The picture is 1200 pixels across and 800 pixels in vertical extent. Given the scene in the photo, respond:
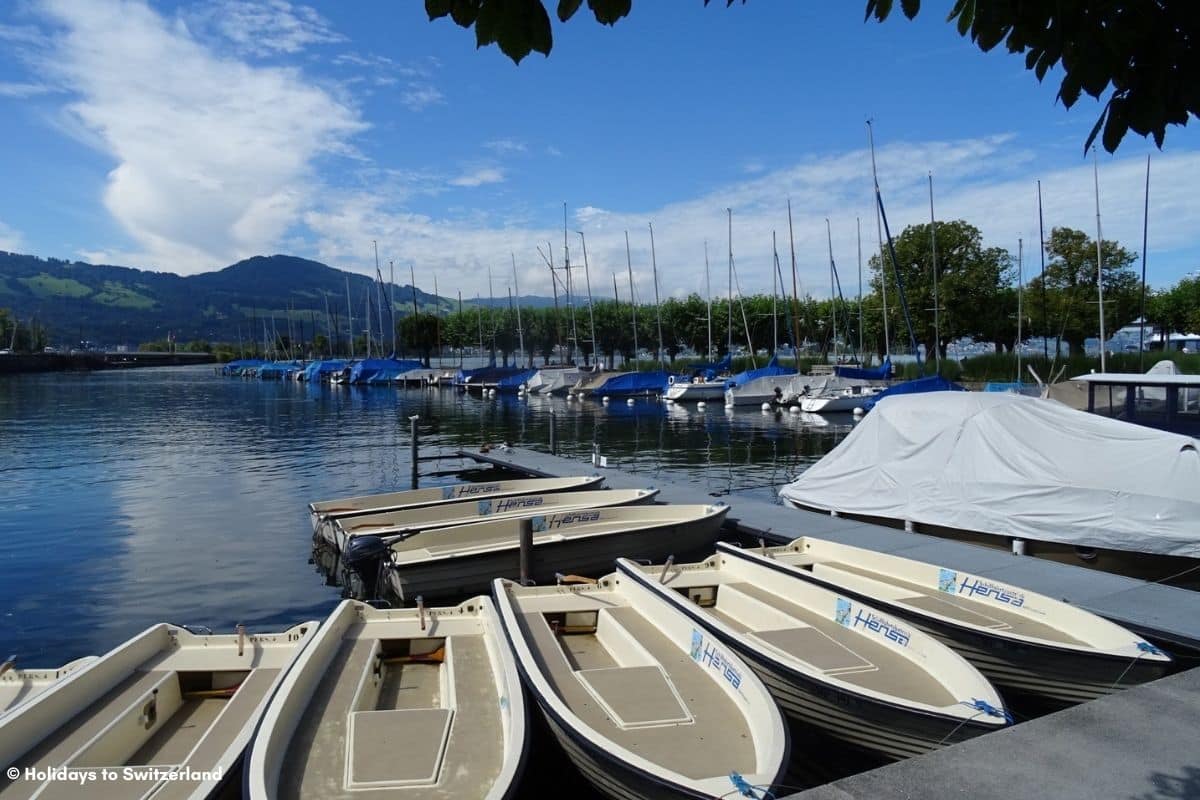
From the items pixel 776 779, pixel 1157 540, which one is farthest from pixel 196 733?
pixel 1157 540

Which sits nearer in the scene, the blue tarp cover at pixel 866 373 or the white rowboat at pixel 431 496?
the white rowboat at pixel 431 496

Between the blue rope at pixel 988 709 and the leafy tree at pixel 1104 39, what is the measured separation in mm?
4984

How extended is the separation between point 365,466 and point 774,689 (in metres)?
25.1

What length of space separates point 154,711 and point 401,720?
243 centimetres

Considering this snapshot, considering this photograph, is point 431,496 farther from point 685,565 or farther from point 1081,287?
point 1081,287

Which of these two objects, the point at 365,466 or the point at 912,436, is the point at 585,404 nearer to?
the point at 365,466

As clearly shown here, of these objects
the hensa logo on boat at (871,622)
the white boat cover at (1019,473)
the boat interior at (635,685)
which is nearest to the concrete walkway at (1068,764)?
the boat interior at (635,685)

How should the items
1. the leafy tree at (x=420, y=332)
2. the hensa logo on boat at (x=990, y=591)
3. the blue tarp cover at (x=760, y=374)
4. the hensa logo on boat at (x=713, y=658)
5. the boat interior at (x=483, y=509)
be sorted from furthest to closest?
the leafy tree at (x=420, y=332) → the blue tarp cover at (x=760, y=374) → the boat interior at (x=483, y=509) → the hensa logo on boat at (x=990, y=591) → the hensa logo on boat at (x=713, y=658)

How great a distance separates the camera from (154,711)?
23.4 feet

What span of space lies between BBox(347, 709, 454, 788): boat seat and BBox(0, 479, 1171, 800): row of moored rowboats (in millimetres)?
20

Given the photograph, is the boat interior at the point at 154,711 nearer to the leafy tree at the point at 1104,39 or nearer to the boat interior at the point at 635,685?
the boat interior at the point at 635,685

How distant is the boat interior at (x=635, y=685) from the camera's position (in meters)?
6.19

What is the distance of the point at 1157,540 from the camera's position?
11383mm

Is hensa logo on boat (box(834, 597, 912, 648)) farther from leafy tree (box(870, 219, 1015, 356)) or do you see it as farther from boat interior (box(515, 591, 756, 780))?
leafy tree (box(870, 219, 1015, 356))
